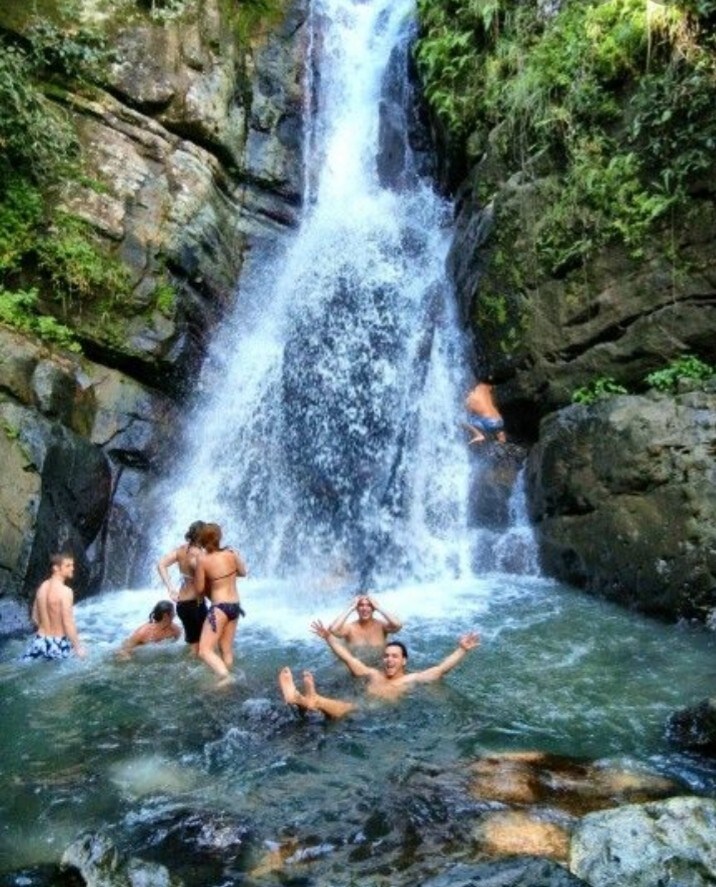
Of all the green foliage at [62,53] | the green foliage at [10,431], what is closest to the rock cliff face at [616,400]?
the green foliage at [10,431]

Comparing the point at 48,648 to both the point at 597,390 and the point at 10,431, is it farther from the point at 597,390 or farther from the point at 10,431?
the point at 597,390

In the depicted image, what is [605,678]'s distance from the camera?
7.28 metres

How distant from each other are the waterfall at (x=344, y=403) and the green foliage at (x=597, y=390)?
240cm

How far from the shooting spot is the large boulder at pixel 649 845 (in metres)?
3.79

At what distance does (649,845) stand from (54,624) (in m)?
5.88

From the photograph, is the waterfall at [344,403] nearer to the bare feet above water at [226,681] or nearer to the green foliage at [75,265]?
the green foliage at [75,265]

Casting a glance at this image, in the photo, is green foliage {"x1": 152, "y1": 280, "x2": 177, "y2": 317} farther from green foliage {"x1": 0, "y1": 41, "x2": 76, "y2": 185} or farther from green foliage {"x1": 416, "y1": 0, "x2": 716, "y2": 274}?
green foliage {"x1": 416, "y1": 0, "x2": 716, "y2": 274}

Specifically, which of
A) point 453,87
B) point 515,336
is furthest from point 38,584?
point 453,87

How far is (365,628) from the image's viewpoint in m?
7.99

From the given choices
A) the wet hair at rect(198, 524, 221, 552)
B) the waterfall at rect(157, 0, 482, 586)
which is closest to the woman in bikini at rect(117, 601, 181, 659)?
the wet hair at rect(198, 524, 221, 552)

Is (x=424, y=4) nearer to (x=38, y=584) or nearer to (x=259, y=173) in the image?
(x=259, y=173)

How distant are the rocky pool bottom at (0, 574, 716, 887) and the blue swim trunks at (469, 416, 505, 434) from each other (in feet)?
12.2

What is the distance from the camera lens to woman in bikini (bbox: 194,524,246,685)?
7.76m

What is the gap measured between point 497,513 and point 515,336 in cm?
252
